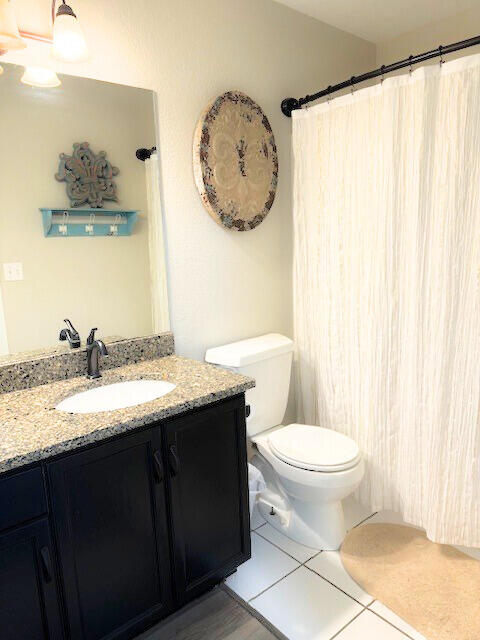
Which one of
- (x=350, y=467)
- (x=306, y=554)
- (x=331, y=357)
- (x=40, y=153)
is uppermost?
(x=40, y=153)

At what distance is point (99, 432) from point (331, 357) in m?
1.29

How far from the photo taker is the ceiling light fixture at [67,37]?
142 cm

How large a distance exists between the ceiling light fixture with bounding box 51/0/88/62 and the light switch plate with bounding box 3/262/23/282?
707 mm

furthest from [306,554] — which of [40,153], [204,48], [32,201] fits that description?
[204,48]

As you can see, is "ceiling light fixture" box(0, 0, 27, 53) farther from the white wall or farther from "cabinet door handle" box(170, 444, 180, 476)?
"cabinet door handle" box(170, 444, 180, 476)

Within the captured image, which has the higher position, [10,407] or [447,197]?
[447,197]

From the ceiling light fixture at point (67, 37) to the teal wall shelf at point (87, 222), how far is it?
510 millimetres

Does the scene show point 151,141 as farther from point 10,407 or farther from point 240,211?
point 10,407

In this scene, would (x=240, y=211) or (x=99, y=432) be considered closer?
(x=99, y=432)

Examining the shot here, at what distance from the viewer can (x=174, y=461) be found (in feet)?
4.76

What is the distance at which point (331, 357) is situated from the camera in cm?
220

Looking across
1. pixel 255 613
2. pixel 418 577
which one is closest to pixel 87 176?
pixel 255 613

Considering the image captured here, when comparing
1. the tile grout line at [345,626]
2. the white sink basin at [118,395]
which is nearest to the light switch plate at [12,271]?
the white sink basin at [118,395]

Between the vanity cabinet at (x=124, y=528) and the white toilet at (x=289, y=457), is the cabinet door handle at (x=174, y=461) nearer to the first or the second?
the vanity cabinet at (x=124, y=528)
